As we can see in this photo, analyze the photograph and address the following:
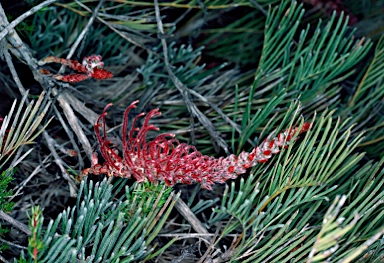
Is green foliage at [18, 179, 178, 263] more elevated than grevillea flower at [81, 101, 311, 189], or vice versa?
grevillea flower at [81, 101, 311, 189]

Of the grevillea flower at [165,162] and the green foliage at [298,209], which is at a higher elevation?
the grevillea flower at [165,162]

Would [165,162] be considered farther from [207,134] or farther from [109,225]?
[207,134]

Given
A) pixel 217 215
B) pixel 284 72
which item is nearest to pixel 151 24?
pixel 284 72

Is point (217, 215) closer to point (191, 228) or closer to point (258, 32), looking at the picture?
point (191, 228)

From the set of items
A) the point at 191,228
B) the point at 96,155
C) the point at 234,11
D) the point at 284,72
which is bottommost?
the point at 191,228

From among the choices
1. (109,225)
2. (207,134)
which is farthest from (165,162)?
(207,134)

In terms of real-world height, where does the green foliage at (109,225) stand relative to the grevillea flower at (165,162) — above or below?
below
